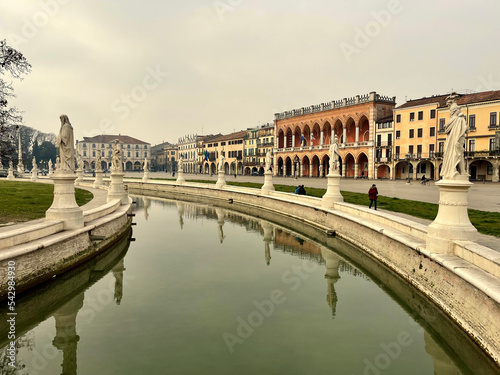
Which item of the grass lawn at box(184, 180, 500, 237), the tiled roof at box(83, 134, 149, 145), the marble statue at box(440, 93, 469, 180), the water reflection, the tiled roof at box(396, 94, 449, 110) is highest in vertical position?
the tiled roof at box(83, 134, 149, 145)

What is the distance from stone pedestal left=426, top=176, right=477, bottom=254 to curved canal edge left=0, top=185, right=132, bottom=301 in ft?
34.2

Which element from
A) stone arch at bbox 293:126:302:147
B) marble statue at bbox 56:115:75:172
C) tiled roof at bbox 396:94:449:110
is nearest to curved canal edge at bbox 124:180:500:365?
marble statue at bbox 56:115:75:172

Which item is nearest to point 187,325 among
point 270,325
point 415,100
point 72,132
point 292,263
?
Answer: point 270,325

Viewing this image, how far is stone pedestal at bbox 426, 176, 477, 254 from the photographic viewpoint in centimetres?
852

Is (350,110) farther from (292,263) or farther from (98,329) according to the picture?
(98,329)

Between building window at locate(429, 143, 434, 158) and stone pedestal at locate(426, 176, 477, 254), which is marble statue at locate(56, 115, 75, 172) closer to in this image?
stone pedestal at locate(426, 176, 477, 254)

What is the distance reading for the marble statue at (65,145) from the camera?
11.8 metres

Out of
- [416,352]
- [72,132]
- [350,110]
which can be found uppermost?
[350,110]

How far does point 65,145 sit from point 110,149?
12246 centimetres

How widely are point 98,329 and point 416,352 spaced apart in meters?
6.95

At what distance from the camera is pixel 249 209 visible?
29.1m

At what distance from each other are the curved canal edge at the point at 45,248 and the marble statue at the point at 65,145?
1.89 m

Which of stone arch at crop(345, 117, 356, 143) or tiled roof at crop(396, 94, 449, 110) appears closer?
tiled roof at crop(396, 94, 449, 110)

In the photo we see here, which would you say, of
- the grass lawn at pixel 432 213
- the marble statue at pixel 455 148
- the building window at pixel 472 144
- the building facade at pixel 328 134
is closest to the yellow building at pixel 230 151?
the building facade at pixel 328 134
